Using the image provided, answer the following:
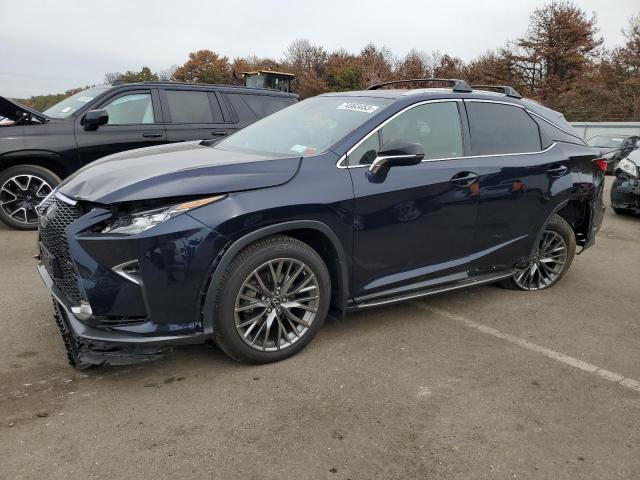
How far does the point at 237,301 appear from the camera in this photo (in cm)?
301

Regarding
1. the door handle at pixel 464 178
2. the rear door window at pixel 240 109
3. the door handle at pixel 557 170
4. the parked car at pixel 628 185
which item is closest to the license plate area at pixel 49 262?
the door handle at pixel 464 178

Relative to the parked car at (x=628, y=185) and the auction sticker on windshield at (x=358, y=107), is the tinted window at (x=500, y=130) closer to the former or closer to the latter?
the auction sticker on windshield at (x=358, y=107)

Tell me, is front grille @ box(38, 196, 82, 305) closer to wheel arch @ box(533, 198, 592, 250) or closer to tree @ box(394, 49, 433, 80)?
wheel arch @ box(533, 198, 592, 250)

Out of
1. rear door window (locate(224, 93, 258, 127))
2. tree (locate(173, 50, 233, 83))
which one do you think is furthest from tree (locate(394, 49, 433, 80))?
rear door window (locate(224, 93, 258, 127))

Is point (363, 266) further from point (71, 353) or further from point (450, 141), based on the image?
point (71, 353)

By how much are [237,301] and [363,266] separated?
0.91 metres

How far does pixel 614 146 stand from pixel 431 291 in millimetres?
17574

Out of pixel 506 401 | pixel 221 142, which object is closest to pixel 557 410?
pixel 506 401

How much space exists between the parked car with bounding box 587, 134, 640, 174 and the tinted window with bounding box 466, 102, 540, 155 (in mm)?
14024

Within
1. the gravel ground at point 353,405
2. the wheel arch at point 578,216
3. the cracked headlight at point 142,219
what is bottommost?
the gravel ground at point 353,405

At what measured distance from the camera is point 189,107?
747cm

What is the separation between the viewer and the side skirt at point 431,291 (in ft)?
Answer: 11.7

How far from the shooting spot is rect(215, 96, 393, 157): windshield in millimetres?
3609

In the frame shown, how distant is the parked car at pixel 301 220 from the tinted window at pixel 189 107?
337cm
